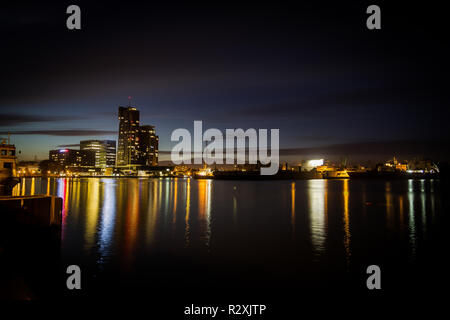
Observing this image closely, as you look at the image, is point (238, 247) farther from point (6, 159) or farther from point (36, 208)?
point (6, 159)

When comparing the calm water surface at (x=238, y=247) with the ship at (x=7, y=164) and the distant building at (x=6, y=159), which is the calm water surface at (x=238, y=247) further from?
the distant building at (x=6, y=159)

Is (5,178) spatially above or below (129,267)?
above

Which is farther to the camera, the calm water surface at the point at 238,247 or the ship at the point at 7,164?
the ship at the point at 7,164

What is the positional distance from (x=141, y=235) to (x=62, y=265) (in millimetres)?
8154

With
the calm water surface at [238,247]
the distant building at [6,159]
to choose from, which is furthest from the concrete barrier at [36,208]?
the distant building at [6,159]

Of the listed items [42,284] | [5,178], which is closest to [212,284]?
[42,284]

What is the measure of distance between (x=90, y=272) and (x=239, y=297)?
776cm

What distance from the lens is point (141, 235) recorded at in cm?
2538

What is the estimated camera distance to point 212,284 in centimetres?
1473

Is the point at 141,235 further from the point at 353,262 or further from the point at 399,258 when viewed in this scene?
the point at 399,258

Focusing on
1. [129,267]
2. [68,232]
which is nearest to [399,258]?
[129,267]
